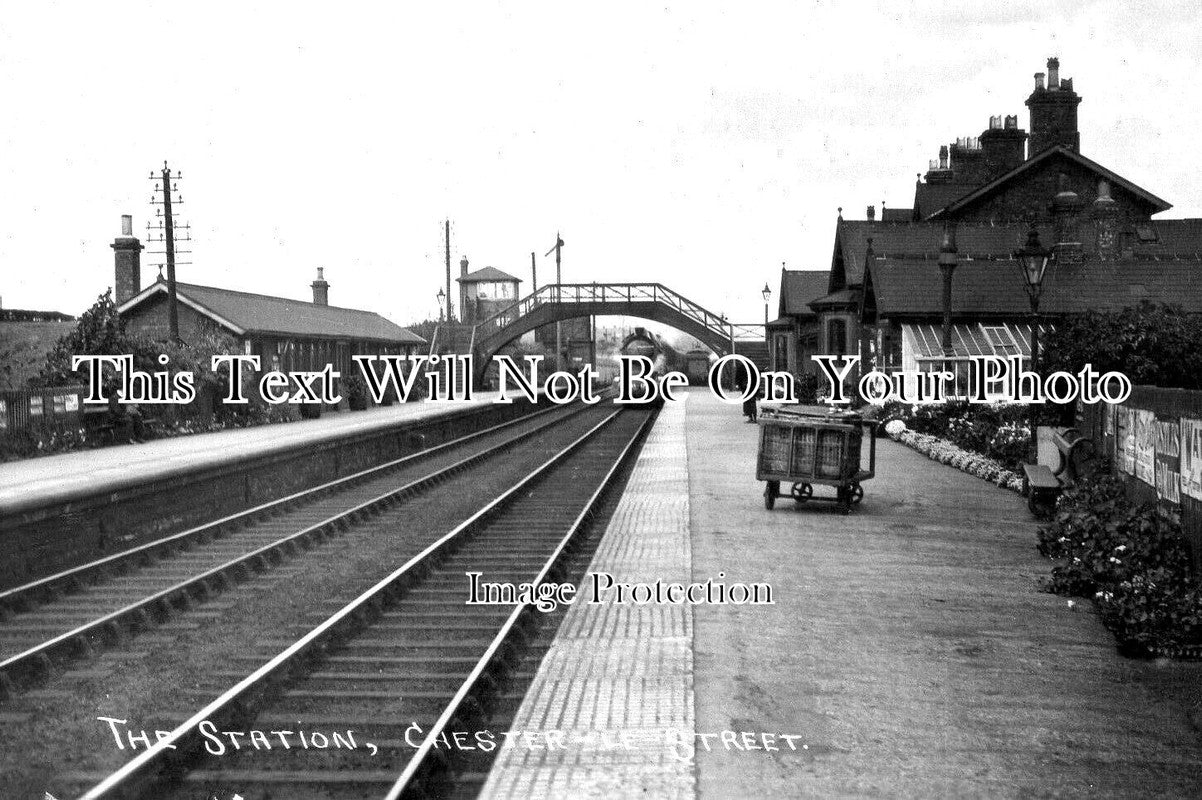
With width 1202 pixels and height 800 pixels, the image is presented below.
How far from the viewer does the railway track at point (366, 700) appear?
6363 mm

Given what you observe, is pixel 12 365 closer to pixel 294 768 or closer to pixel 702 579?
pixel 702 579

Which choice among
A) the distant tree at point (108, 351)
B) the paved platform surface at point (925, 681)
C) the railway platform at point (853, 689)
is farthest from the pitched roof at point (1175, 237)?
the railway platform at point (853, 689)

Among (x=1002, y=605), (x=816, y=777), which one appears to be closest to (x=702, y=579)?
(x=1002, y=605)

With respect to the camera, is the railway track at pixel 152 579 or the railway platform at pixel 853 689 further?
the railway track at pixel 152 579

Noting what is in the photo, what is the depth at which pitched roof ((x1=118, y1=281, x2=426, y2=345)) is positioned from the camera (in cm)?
4159

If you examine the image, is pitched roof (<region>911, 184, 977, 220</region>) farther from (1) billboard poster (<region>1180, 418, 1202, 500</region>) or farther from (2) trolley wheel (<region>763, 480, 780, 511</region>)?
(1) billboard poster (<region>1180, 418, 1202, 500</region>)

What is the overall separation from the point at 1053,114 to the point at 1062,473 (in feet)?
112

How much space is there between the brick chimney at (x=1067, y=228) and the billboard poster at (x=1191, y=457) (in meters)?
25.8

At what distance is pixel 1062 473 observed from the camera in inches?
682

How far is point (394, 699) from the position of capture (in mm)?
8023

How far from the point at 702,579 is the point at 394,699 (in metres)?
4.65

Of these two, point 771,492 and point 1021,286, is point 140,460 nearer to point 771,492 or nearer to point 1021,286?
point 771,492

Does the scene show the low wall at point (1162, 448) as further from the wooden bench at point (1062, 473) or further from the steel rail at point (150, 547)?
the steel rail at point (150, 547)

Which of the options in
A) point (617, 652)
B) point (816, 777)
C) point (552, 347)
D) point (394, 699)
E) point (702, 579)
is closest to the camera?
point (816, 777)
